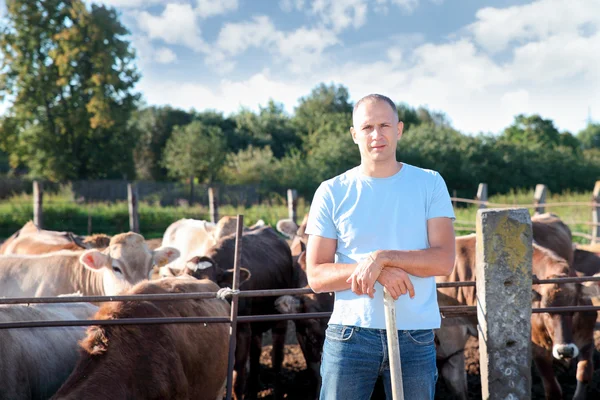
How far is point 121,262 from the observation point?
6.06 meters

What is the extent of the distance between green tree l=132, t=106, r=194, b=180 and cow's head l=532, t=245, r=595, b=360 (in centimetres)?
3135

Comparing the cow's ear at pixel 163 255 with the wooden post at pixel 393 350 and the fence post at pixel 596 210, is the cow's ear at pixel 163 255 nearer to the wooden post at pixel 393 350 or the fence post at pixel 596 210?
the wooden post at pixel 393 350

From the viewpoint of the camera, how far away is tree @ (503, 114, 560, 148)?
42219 mm

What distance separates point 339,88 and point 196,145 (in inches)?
581

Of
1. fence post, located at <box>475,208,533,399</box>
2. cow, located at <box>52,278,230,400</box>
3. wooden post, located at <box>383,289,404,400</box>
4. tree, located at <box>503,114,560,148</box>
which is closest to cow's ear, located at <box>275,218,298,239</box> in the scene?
cow, located at <box>52,278,230,400</box>

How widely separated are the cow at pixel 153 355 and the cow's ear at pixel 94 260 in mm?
1684

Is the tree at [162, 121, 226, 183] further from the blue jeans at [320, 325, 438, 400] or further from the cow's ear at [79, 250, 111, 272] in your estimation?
the blue jeans at [320, 325, 438, 400]

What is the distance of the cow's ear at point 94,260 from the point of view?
5887 mm

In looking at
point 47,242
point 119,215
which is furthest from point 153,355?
point 119,215

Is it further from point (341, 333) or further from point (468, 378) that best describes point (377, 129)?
point (468, 378)

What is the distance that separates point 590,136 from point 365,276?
280ft

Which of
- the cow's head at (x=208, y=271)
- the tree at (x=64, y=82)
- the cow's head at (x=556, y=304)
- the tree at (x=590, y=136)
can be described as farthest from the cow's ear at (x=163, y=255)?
the tree at (x=590, y=136)

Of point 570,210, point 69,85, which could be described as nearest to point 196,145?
point 69,85

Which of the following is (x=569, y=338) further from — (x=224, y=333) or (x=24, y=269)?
(x=24, y=269)
